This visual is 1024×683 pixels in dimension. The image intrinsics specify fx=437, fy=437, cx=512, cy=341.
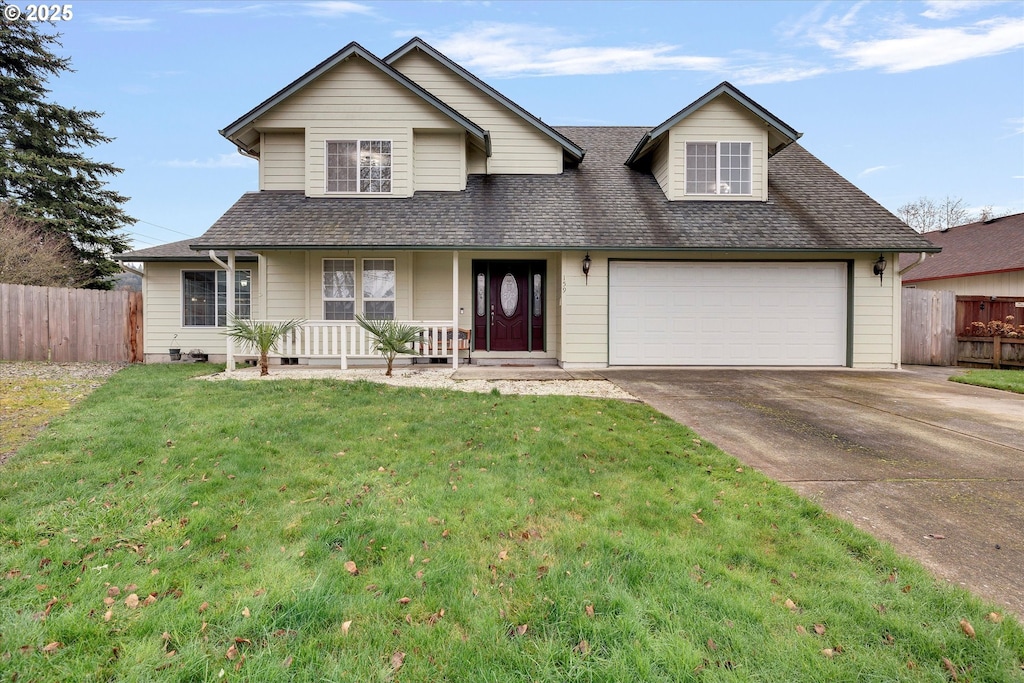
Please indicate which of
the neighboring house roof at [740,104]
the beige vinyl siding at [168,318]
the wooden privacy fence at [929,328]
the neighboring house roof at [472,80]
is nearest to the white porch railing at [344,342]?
the beige vinyl siding at [168,318]

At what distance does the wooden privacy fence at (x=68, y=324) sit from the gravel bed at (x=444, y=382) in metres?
4.82

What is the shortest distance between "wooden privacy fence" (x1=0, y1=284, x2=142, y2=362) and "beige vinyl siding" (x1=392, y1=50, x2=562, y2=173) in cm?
971

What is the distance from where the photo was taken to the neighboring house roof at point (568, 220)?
374 inches

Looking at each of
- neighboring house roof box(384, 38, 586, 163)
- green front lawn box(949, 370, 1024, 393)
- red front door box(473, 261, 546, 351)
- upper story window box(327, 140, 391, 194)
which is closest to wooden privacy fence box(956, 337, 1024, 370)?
green front lawn box(949, 370, 1024, 393)

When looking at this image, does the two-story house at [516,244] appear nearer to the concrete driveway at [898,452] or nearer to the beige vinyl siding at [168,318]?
the beige vinyl siding at [168,318]

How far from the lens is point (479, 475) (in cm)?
358

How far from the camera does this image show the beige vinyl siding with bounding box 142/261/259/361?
37.7ft

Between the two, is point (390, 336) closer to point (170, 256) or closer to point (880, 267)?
point (170, 256)

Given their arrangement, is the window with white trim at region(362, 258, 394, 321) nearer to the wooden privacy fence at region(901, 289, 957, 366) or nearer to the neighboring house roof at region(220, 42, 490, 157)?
the neighboring house roof at region(220, 42, 490, 157)

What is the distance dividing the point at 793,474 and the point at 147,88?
2984 centimetres

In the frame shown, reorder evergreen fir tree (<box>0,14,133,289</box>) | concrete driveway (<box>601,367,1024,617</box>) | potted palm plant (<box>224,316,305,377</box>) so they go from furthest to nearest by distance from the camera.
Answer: evergreen fir tree (<box>0,14,133,289</box>), potted palm plant (<box>224,316,305,377</box>), concrete driveway (<box>601,367,1024,617</box>)

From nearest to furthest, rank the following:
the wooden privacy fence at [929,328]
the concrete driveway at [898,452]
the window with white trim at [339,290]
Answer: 1. the concrete driveway at [898,452]
2. the window with white trim at [339,290]
3. the wooden privacy fence at [929,328]

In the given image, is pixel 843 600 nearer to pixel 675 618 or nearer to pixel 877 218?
pixel 675 618

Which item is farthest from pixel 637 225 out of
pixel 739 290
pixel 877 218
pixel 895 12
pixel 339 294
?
pixel 895 12
